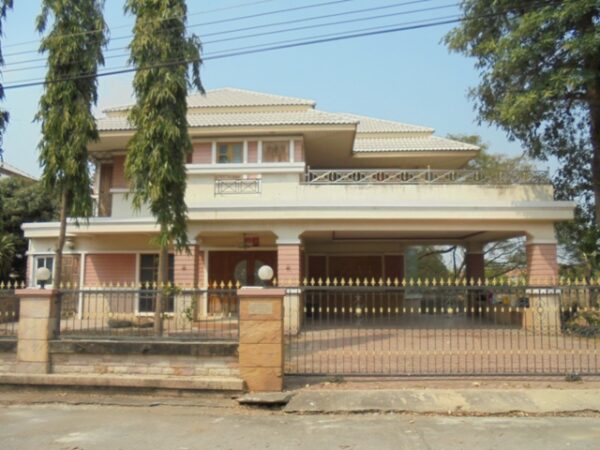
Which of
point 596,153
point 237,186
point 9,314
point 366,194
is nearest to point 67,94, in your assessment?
point 9,314

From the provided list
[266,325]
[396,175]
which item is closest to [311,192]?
[396,175]

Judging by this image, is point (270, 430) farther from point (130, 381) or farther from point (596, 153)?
point (596, 153)

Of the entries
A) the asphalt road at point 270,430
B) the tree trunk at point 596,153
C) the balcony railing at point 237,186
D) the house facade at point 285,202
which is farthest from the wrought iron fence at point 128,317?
the tree trunk at point 596,153

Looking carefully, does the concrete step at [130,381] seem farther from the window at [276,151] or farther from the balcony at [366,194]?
the window at [276,151]

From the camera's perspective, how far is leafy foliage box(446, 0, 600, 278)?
509 inches

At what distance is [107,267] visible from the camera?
1811 centimetres

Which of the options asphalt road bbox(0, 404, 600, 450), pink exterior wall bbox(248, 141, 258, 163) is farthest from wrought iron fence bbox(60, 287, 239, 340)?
pink exterior wall bbox(248, 141, 258, 163)

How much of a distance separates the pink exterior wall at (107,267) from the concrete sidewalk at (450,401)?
11.9 metres

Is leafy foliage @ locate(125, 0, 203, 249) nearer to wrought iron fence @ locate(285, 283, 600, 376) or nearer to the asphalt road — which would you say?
wrought iron fence @ locate(285, 283, 600, 376)

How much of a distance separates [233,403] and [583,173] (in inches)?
608

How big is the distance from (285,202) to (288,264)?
1.77 meters

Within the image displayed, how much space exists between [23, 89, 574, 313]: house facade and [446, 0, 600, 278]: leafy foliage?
2.06 meters

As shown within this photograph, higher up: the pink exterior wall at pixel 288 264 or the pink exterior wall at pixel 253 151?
the pink exterior wall at pixel 253 151

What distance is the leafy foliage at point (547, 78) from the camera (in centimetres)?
1294
